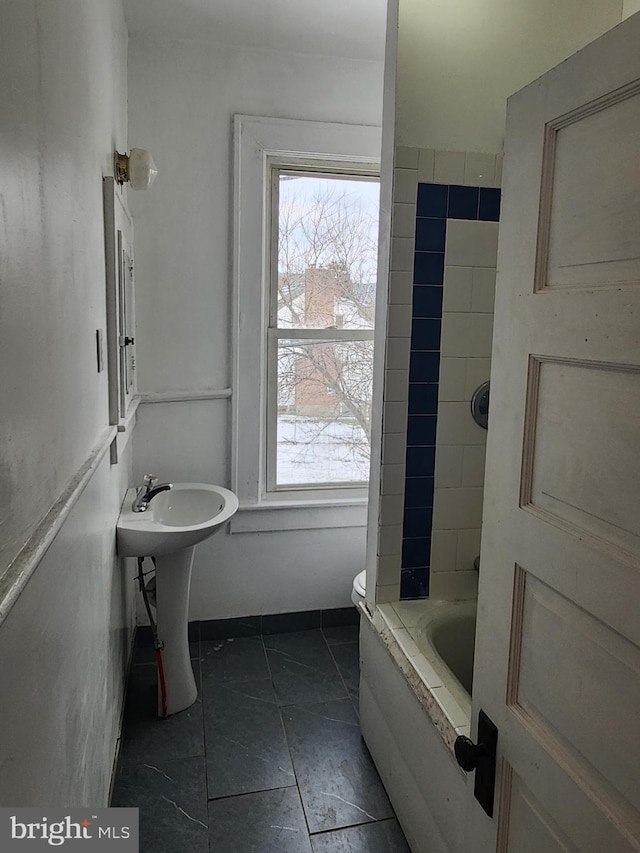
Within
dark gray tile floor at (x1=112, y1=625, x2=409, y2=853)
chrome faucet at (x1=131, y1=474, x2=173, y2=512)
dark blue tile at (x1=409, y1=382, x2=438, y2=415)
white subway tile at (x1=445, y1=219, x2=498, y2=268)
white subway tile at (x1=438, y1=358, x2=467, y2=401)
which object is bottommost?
dark gray tile floor at (x1=112, y1=625, x2=409, y2=853)

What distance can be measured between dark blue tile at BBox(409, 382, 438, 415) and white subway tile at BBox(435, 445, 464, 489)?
142 mm

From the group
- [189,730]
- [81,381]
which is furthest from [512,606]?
[189,730]

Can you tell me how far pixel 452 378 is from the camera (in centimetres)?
205

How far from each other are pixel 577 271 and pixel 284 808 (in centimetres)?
179

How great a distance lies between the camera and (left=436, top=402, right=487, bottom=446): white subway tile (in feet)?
6.77

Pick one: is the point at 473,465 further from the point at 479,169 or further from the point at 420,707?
the point at 479,169

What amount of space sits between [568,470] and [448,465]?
3.88 ft

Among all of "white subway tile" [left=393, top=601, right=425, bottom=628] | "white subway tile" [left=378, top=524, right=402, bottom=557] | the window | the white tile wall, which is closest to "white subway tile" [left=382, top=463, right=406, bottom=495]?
the white tile wall

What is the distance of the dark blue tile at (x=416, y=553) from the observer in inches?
83.0

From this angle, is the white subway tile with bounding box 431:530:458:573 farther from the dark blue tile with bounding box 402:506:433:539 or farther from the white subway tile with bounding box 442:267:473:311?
the white subway tile with bounding box 442:267:473:311

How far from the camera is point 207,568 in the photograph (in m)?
2.90

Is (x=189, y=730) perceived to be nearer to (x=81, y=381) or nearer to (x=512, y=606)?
Result: (x=81, y=381)

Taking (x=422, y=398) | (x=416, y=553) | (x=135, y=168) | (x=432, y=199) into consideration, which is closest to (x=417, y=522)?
(x=416, y=553)

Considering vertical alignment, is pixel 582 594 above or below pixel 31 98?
below
